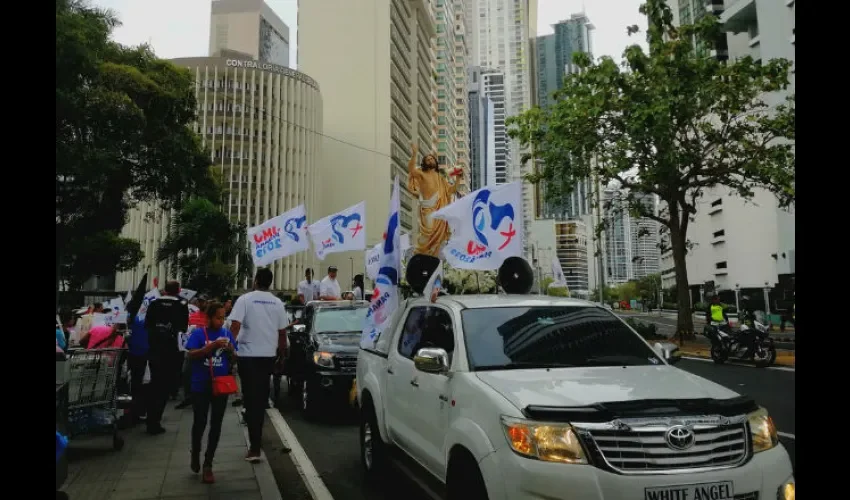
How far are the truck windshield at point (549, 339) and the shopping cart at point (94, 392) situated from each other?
488 centimetres

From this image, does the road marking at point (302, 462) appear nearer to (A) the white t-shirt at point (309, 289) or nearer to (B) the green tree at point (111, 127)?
(A) the white t-shirt at point (309, 289)

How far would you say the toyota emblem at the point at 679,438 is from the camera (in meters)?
3.15

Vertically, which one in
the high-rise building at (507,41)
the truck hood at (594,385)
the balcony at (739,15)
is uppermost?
the high-rise building at (507,41)

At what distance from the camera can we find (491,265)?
23.6 ft

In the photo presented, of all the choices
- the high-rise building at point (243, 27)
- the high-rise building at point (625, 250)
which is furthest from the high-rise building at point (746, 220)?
the high-rise building at point (243, 27)

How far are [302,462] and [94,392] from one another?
2640 millimetres

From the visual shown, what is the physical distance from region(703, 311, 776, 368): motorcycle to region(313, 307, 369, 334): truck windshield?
9.64 metres

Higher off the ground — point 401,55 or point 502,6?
point 502,6

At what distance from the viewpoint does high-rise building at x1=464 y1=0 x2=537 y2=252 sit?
529 ft
